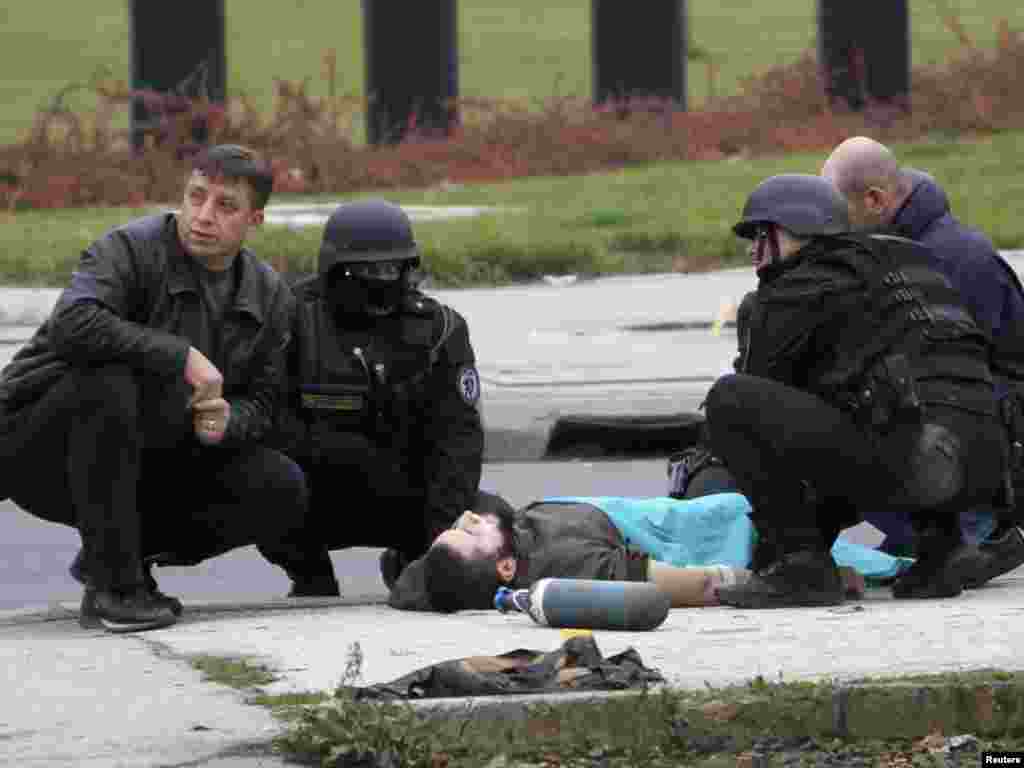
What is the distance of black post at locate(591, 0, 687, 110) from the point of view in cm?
2298

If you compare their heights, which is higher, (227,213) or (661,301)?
(227,213)

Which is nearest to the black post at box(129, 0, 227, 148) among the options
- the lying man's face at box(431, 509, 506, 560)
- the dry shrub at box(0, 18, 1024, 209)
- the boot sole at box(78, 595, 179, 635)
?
the dry shrub at box(0, 18, 1024, 209)

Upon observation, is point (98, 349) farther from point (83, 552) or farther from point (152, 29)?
point (152, 29)

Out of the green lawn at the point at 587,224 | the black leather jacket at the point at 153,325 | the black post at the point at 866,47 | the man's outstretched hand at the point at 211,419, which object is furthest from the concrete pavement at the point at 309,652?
the black post at the point at 866,47

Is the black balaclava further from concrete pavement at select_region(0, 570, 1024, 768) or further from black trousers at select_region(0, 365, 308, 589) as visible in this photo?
concrete pavement at select_region(0, 570, 1024, 768)

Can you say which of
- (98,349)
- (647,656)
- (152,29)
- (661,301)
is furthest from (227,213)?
(152,29)

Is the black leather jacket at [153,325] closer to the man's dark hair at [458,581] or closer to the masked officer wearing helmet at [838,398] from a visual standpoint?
the man's dark hair at [458,581]

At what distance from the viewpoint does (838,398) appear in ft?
21.1

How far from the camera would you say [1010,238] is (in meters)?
15.7

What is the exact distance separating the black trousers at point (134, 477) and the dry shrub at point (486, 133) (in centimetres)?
1206

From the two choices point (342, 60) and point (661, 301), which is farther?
point (342, 60)

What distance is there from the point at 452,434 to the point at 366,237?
1.89 feet

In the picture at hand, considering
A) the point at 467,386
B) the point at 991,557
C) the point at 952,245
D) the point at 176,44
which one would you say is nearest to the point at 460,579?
the point at 467,386

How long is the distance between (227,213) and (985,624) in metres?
2.12
